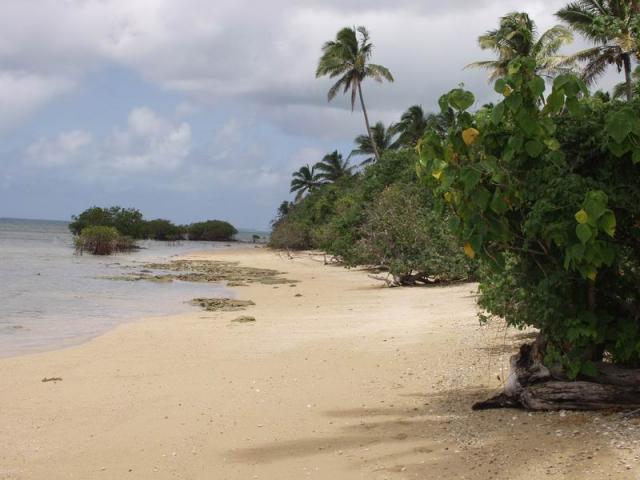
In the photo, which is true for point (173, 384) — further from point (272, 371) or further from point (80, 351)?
point (80, 351)

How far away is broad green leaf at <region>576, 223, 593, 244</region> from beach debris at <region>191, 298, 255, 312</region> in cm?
1317

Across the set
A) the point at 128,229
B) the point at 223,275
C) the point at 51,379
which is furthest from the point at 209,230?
the point at 51,379

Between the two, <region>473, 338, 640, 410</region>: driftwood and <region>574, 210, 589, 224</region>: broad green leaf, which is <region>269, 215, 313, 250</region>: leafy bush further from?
<region>574, 210, 589, 224</region>: broad green leaf

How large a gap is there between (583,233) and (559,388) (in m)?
1.70

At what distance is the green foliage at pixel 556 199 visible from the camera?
4391 mm

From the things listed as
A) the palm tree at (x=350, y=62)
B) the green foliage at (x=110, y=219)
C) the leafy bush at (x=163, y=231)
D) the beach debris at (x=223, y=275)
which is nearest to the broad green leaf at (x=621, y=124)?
the beach debris at (x=223, y=275)

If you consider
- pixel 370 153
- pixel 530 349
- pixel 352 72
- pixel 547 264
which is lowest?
pixel 530 349

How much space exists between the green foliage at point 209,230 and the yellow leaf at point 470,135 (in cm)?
9690

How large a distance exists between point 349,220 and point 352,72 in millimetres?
15701

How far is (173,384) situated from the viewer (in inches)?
315

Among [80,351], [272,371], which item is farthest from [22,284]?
[272,371]

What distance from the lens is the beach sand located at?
185 inches

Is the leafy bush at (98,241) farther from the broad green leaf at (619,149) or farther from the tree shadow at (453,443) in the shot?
the broad green leaf at (619,149)

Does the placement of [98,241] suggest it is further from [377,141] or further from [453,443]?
[453,443]
